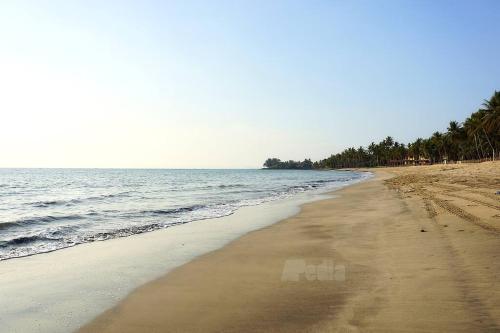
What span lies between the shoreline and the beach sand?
0.41 metres

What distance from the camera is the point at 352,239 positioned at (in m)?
10.7

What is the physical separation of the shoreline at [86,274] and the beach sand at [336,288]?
0.41 metres

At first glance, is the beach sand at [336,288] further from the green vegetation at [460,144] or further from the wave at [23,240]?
the green vegetation at [460,144]

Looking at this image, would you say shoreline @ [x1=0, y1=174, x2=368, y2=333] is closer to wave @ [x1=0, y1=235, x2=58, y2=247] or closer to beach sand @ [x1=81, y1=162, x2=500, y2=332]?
beach sand @ [x1=81, y1=162, x2=500, y2=332]

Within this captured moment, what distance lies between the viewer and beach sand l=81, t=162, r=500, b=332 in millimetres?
4812

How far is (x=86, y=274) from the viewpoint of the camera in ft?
25.9

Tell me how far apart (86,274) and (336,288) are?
16.1 feet

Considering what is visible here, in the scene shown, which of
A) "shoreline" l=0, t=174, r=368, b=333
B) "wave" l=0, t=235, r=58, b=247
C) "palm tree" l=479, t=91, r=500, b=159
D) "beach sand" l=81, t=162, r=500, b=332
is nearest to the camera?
"beach sand" l=81, t=162, r=500, b=332

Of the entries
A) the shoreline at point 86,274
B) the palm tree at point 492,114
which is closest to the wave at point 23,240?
the shoreline at point 86,274

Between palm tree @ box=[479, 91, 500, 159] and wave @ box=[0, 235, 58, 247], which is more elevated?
palm tree @ box=[479, 91, 500, 159]

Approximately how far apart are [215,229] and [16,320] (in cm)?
916

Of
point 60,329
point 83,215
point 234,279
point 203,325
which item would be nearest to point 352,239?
point 234,279

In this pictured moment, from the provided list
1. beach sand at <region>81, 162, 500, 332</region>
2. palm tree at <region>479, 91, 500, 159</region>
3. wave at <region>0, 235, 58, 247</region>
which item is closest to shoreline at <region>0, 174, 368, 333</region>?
beach sand at <region>81, 162, 500, 332</region>

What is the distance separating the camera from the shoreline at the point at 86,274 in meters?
5.54
